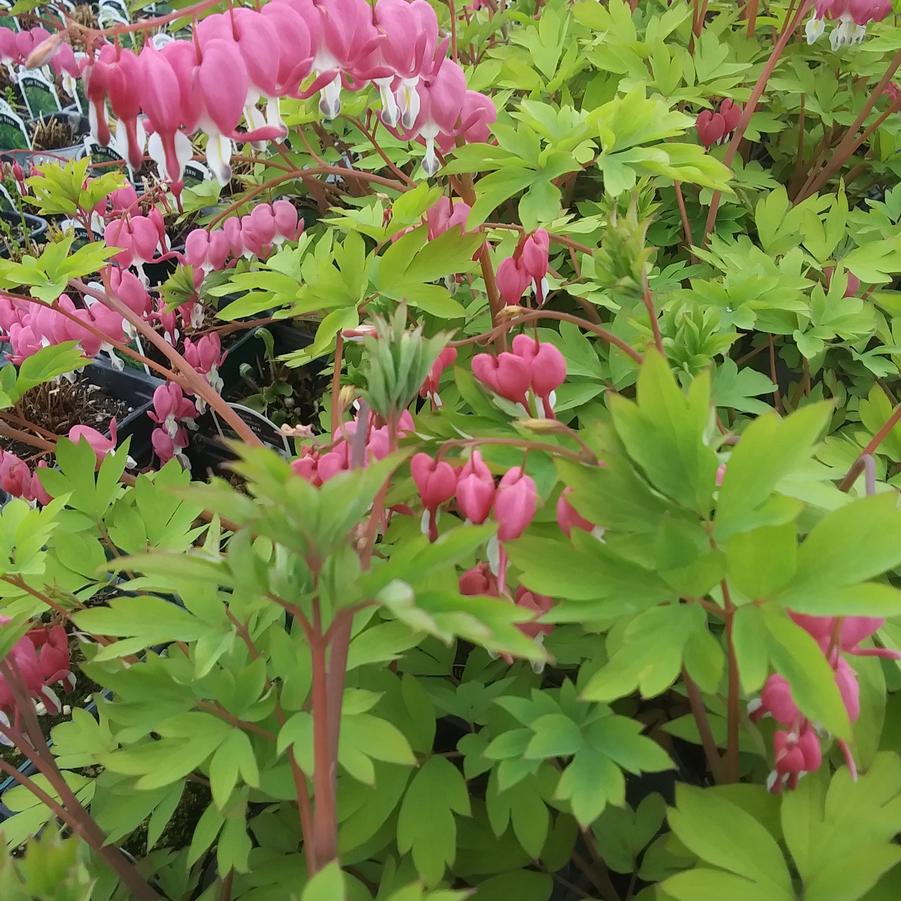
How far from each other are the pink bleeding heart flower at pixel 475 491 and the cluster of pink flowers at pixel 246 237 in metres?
0.90

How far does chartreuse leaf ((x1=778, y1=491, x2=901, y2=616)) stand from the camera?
480 millimetres

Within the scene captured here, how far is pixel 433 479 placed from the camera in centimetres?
60

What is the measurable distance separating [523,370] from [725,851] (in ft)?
1.48

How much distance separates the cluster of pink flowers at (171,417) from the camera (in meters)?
1.50

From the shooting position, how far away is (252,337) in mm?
1998

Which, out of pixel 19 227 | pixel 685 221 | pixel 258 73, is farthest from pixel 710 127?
pixel 19 227

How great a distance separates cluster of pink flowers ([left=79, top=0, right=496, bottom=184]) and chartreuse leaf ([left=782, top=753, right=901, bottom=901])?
2.68 feet

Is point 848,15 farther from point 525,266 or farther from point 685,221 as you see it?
point 525,266

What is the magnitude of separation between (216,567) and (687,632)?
1.10ft

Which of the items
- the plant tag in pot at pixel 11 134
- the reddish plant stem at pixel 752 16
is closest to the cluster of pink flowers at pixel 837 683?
the reddish plant stem at pixel 752 16

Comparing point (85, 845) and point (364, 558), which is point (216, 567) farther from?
point (85, 845)

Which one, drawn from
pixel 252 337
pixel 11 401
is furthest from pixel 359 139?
pixel 11 401

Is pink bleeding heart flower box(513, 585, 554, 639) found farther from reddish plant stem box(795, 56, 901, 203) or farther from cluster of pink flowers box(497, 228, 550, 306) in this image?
reddish plant stem box(795, 56, 901, 203)

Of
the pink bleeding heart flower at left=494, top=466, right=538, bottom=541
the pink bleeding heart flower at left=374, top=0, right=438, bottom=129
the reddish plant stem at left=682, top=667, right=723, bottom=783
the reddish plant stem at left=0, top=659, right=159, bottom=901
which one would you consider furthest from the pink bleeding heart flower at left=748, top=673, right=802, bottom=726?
the pink bleeding heart flower at left=374, top=0, right=438, bottom=129
